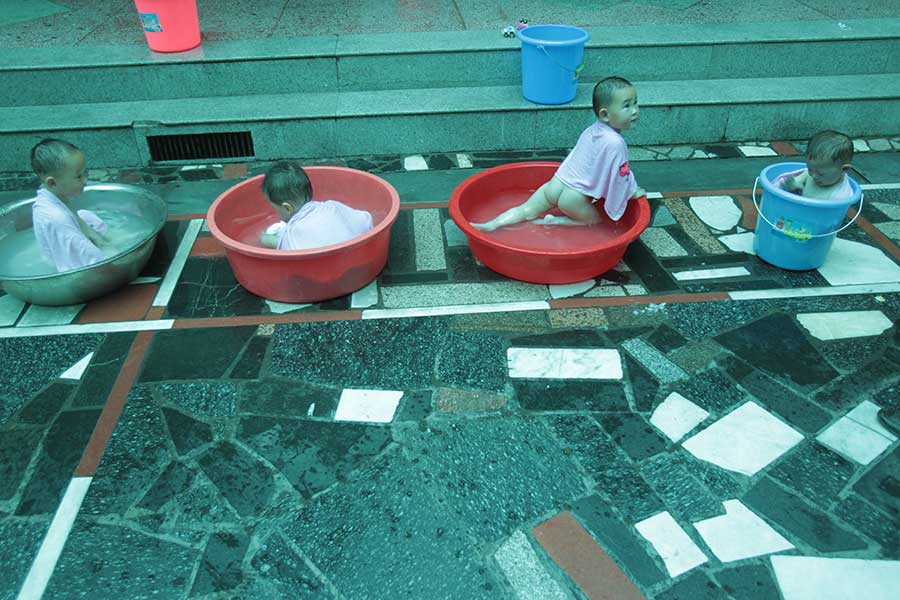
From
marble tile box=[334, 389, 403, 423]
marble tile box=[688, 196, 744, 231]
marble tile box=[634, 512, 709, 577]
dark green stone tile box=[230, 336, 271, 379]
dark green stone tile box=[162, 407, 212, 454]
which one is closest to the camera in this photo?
marble tile box=[634, 512, 709, 577]

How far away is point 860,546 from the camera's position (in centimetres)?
234

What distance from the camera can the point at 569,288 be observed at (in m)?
3.65

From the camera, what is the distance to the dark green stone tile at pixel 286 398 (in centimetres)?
292

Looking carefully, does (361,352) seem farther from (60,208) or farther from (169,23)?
(169,23)

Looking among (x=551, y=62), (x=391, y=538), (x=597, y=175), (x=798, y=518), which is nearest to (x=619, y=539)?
(x=798, y=518)

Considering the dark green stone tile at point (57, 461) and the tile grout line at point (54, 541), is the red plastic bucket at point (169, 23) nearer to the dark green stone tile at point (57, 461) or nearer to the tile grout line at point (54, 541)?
the dark green stone tile at point (57, 461)

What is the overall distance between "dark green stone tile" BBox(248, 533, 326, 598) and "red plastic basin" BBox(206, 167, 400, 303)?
1.40 m

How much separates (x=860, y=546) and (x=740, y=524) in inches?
16.0

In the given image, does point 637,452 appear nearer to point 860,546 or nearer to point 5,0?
point 860,546

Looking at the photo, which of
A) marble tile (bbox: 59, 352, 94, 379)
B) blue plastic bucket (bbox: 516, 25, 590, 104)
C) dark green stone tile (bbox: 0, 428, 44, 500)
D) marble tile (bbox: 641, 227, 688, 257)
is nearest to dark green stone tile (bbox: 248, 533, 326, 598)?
dark green stone tile (bbox: 0, 428, 44, 500)

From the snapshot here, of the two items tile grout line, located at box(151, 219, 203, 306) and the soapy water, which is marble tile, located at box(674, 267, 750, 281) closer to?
tile grout line, located at box(151, 219, 203, 306)

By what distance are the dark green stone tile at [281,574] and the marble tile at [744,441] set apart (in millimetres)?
1571

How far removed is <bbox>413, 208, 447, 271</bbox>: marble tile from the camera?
3.89 m

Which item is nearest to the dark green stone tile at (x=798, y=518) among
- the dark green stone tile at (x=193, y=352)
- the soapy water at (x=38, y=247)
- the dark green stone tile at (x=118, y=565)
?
the dark green stone tile at (x=118, y=565)
